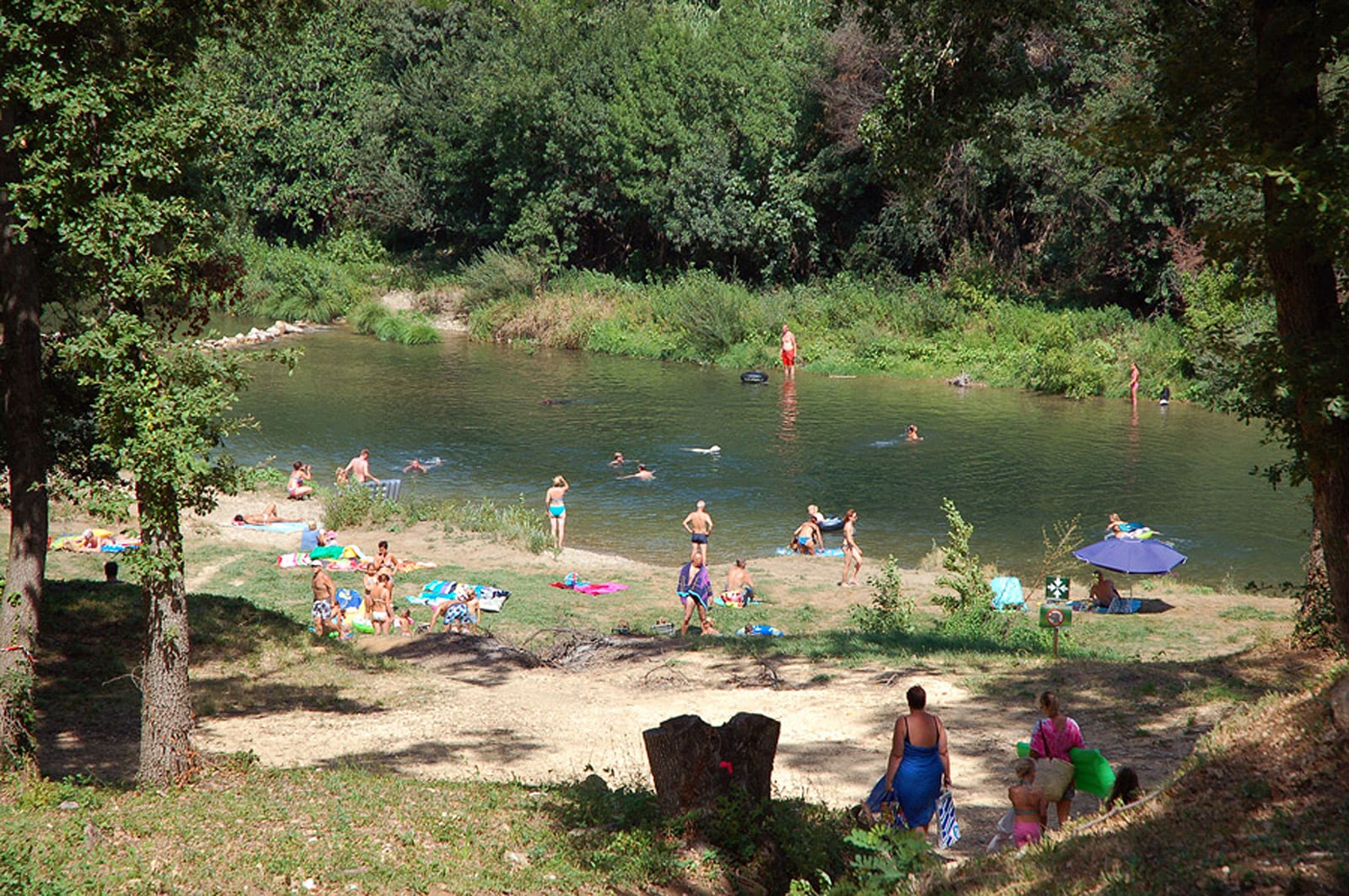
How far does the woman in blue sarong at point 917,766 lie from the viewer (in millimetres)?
8453

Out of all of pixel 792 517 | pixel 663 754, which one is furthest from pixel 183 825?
pixel 792 517

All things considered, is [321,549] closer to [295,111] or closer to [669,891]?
[669,891]

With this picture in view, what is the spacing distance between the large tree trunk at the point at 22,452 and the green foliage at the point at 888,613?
33.2ft

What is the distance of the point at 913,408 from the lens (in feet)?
119

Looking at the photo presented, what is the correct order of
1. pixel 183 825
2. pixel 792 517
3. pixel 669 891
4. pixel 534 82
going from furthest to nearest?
1. pixel 534 82
2. pixel 792 517
3. pixel 183 825
4. pixel 669 891

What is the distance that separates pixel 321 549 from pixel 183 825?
41.4 ft

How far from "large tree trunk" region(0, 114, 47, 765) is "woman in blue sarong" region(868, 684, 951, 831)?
255 inches

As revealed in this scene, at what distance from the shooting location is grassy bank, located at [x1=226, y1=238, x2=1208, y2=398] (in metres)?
39.2

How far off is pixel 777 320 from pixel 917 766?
36868 millimetres

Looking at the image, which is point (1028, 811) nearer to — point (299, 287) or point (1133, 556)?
point (1133, 556)

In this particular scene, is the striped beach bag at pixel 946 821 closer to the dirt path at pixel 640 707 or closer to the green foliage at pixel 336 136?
the dirt path at pixel 640 707

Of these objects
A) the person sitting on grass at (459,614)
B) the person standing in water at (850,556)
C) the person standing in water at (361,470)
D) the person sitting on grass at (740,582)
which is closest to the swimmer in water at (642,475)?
the person standing in water at (361,470)

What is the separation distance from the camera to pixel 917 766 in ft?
27.7

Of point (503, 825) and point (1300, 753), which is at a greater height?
point (1300, 753)
